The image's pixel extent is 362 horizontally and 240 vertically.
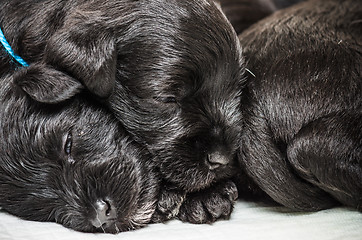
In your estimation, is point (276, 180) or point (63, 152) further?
point (276, 180)

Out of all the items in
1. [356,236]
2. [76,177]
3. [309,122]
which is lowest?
[356,236]

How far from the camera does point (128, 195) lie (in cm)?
159

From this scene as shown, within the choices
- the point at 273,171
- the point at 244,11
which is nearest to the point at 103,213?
the point at 273,171

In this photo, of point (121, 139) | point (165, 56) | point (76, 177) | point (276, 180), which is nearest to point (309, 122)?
point (276, 180)

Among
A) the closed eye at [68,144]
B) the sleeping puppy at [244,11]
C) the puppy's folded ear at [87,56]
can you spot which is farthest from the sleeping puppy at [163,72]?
the sleeping puppy at [244,11]

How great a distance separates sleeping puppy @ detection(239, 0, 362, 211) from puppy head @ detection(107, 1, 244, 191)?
104mm

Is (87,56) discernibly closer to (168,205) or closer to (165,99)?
(165,99)

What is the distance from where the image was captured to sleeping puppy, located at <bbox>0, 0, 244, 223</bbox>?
154 centimetres

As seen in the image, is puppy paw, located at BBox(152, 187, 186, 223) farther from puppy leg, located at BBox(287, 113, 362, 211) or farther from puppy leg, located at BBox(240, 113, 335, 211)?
puppy leg, located at BBox(287, 113, 362, 211)

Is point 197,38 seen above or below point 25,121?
above

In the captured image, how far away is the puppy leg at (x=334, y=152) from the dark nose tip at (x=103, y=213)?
58 cm

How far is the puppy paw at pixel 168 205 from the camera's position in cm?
170

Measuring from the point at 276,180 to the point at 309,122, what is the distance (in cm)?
22

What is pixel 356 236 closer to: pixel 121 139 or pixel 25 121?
pixel 121 139
